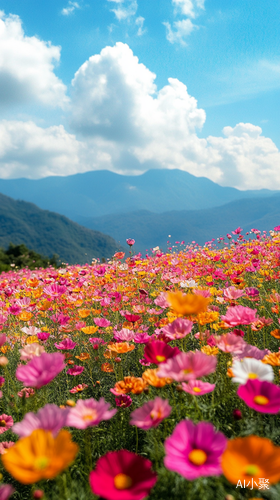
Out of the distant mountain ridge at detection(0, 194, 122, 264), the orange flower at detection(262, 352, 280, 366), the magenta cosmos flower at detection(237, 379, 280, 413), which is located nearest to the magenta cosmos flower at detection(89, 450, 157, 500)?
the magenta cosmos flower at detection(237, 379, 280, 413)

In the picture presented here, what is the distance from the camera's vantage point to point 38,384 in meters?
0.86

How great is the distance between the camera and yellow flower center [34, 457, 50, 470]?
0.66 meters

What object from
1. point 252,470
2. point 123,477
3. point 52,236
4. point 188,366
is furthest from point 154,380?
point 52,236

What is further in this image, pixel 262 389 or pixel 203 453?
pixel 262 389

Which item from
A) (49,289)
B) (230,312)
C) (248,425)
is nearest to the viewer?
(248,425)

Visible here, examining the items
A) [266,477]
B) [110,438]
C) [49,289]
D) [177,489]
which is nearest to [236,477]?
[266,477]

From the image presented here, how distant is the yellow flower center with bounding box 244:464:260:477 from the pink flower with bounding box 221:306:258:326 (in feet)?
2.13

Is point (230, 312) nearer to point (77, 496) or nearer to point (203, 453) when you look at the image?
point (203, 453)

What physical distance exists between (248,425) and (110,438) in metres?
0.81

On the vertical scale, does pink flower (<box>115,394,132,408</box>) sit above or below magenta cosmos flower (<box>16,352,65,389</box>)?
below

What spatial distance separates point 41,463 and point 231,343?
0.87 metres

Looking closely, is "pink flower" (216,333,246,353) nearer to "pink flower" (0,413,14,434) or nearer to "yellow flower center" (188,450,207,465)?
"yellow flower center" (188,450,207,465)

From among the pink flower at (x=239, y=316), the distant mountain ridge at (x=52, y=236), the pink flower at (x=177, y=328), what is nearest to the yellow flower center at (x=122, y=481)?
the pink flower at (x=177, y=328)

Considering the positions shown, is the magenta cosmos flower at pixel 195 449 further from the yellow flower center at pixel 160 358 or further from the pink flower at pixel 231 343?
the pink flower at pixel 231 343
